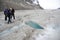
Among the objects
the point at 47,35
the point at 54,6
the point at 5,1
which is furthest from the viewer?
the point at 54,6

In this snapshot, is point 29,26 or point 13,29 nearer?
point 13,29

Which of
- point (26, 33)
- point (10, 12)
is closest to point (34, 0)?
point (10, 12)

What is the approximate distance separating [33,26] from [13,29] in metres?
1.57

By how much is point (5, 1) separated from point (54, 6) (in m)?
14.1

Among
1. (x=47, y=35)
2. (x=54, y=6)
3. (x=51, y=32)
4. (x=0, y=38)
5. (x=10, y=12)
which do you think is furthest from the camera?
(x=54, y=6)

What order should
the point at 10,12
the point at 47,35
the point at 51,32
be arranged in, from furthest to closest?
1. the point at 10,12
2. the point at 51,32
3. the point at 47,35

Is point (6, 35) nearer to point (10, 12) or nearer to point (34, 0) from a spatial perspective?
point (10, 12)

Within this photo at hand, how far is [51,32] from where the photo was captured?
1091 cm

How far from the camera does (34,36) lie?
995cm

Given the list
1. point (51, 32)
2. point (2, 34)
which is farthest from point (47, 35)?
point (2, 34)

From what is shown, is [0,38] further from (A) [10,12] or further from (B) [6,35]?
(A) [10,12]

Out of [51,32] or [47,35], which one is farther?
[51,32]

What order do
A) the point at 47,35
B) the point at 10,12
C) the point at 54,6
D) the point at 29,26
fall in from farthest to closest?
the point at 54,6, the point at 10,12, the point at 29,26, the point at 47,35

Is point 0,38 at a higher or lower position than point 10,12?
lower
